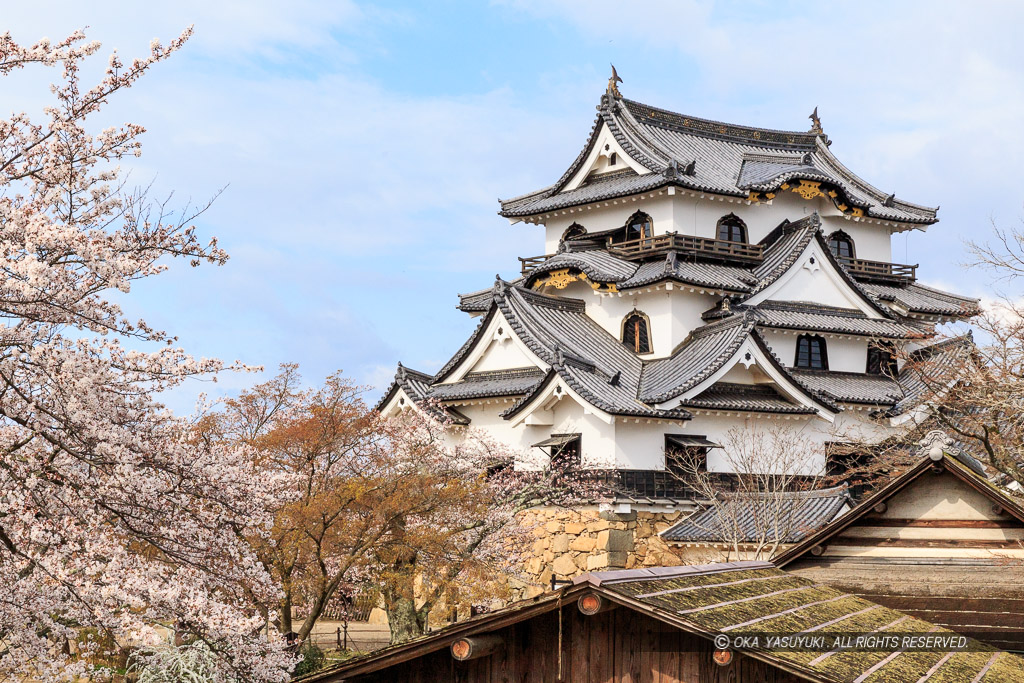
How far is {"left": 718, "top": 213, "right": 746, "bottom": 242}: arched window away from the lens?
3341 cm

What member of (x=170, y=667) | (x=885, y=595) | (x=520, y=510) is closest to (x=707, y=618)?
(x=885, y=595)

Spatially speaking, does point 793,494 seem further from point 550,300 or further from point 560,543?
point 550,300

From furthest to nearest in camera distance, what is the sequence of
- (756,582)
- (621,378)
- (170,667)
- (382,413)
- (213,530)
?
(382,413) < (621,378) < (170,667) < (213,530) < (756,582)

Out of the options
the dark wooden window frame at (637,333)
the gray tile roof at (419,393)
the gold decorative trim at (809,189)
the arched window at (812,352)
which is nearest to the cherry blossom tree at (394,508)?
the gray tile roof at (419,393)

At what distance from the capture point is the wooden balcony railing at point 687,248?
31594 mm

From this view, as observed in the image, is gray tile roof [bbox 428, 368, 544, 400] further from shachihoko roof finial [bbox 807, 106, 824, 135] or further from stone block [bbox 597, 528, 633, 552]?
shachihoko roof finial [bbox 807, 106, 824, 135]

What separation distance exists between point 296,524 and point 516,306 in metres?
13.9

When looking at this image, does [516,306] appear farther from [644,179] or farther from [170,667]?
[170,667]

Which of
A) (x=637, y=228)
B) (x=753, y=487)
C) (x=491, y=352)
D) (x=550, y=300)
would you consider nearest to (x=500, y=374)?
(x=491, y=352)

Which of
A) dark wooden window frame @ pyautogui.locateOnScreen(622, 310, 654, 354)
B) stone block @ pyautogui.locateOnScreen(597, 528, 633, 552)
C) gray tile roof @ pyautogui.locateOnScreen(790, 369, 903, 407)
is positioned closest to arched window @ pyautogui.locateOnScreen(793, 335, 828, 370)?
gray tile roof @ pyautogui.locateOnScreen(790, 369, 903, 407)

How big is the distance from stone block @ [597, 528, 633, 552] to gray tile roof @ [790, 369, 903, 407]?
22.7ft

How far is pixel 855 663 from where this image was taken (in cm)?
798

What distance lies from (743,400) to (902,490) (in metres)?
16.5

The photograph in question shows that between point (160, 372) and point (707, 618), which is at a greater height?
point (160, 372)
